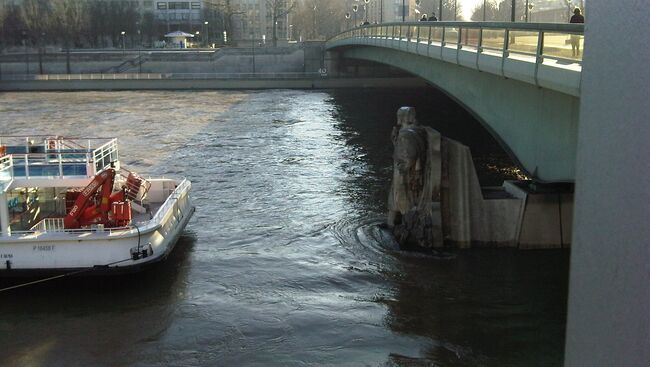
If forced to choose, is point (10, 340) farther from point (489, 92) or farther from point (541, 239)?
point (489, 92)

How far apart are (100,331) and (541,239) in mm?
9545

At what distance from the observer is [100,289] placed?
→ 14531 millimetres

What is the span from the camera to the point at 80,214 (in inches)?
596

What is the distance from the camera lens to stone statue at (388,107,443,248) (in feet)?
53.5

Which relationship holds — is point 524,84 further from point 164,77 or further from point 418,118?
point 164,77

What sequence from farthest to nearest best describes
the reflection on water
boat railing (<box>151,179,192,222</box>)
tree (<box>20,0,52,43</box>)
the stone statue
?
tree (<box>20,0,52,43</box>) < the stone statue < boat railing (<box>151,179,192,222</box>) < the reflection on water

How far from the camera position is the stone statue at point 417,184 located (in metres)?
16.3

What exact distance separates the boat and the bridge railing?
8.24m

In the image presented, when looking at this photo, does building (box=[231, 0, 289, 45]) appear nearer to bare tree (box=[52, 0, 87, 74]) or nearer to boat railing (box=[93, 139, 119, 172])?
bare tree (box=[52, 0, 87, 74])

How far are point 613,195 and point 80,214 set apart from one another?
47.4 ft

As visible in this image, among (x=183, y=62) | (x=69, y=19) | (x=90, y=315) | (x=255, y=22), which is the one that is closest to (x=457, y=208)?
(x=90, y=315)

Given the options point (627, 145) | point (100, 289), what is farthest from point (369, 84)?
point (627, 145)

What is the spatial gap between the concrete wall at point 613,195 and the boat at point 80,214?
12.9m

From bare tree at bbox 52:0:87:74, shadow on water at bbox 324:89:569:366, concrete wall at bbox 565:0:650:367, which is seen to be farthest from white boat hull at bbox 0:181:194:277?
bare tree at bbox 52:0:87:74
